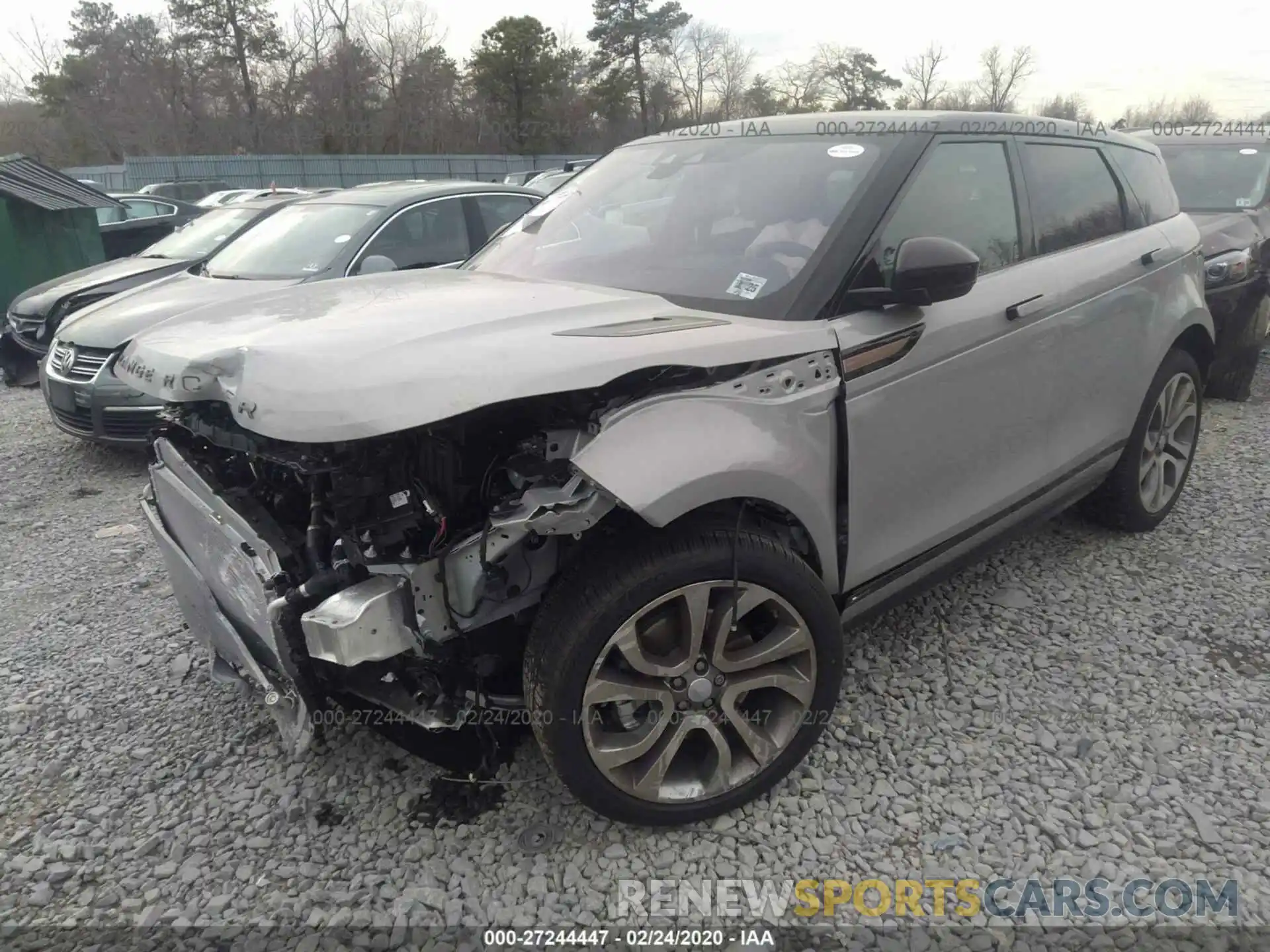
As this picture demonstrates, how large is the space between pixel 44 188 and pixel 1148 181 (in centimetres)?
1067

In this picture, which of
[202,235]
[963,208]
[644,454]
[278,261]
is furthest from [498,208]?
[644,454]

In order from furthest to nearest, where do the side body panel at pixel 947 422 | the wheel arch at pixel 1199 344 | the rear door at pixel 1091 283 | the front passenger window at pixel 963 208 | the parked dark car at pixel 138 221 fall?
the parked dark car at pixel 138 221
the wheel arch at pixel 1199 344
the rear door at pixel 1091 283
the front passenger window at pixel 963 208
the side body panel at pixel 947 422

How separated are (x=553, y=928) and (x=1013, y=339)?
7.59 ft

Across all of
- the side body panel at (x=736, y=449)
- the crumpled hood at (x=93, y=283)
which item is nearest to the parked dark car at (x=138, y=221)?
the crumpled hood at (x=93, y=283)

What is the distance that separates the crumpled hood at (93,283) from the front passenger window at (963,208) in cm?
658

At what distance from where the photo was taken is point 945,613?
348 cm

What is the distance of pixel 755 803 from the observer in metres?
2.51

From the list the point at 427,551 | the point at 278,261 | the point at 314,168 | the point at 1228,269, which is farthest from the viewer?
the point at 314,168

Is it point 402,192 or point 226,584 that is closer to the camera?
point 226,584

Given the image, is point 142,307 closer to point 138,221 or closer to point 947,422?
point 947,422

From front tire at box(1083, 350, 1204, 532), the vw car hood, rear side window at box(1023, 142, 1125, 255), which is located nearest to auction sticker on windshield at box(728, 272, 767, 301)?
rear side window at box(1023, 142, 1125, 255)

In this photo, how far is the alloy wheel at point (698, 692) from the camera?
2.20m

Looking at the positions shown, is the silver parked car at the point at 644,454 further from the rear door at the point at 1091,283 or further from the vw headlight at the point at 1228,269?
the vw headlight at the point at 1228,269

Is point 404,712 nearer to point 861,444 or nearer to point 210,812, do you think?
point 210,812
